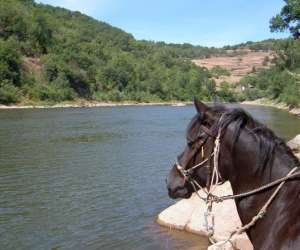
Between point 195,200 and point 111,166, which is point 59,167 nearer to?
point 111,166

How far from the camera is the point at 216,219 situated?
533 inches

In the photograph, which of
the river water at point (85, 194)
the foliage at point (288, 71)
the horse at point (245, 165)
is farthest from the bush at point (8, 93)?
the horse at point (245, 165)

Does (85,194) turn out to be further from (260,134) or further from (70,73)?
(70,73)

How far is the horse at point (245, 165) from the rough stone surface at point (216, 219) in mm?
6852

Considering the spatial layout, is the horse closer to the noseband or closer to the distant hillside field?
the noseband

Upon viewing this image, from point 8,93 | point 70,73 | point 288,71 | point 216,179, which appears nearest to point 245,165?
point 216,179

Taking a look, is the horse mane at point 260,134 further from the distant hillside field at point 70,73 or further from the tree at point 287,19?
the distant hillside field at point 70,73

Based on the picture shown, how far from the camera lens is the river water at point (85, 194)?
50.1 ft

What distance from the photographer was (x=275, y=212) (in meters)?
4.26

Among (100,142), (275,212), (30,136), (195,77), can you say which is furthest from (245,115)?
(195,77)

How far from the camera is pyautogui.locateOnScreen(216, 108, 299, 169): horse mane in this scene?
4406mm

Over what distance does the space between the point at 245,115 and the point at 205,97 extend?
177437mm

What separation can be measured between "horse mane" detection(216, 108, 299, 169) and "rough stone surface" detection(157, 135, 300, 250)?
23.2 feet

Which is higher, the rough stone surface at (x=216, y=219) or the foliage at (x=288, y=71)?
the foliage at (x=288, y=71)
